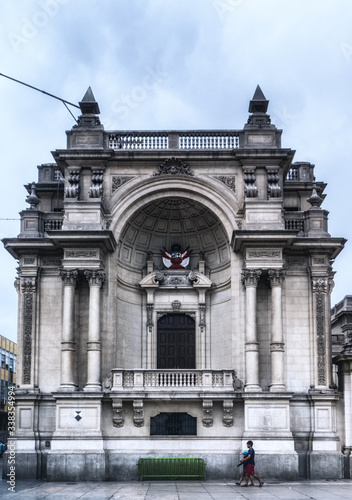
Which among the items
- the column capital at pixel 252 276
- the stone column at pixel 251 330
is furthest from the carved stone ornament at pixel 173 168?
the stone column at pixel 251 330

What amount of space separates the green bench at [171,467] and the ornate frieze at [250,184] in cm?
1213

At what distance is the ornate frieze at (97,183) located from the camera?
107 ft

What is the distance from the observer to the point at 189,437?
99.9 feet

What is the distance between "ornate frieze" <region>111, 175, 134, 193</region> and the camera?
33094 millimetres

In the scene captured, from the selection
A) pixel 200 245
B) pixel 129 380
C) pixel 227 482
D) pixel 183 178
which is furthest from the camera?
pixel 200 245

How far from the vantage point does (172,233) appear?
3544cm

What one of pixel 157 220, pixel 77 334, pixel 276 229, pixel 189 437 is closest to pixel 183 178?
pixel 157 220

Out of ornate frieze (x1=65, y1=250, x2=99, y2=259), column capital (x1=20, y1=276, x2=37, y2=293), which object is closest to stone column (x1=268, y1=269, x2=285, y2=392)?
ornate frieze (x1=65, y1=250, x2=99, y2=259)

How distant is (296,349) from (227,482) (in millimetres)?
6870

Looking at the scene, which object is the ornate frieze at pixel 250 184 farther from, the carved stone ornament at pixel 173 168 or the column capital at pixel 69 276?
the column capital at pixel 69 276

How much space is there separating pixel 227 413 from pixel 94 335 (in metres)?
6.81

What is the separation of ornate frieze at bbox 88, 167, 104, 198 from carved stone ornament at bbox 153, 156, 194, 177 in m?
2.57

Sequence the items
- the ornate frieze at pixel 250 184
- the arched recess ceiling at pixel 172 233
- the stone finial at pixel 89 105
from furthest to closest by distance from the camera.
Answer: the stone finial at pixel 89 105, the arched recess ceiling at pixel 172 233, the ornate frieze at pixel 250 184

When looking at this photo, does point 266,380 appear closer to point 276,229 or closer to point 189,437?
point 189,437
